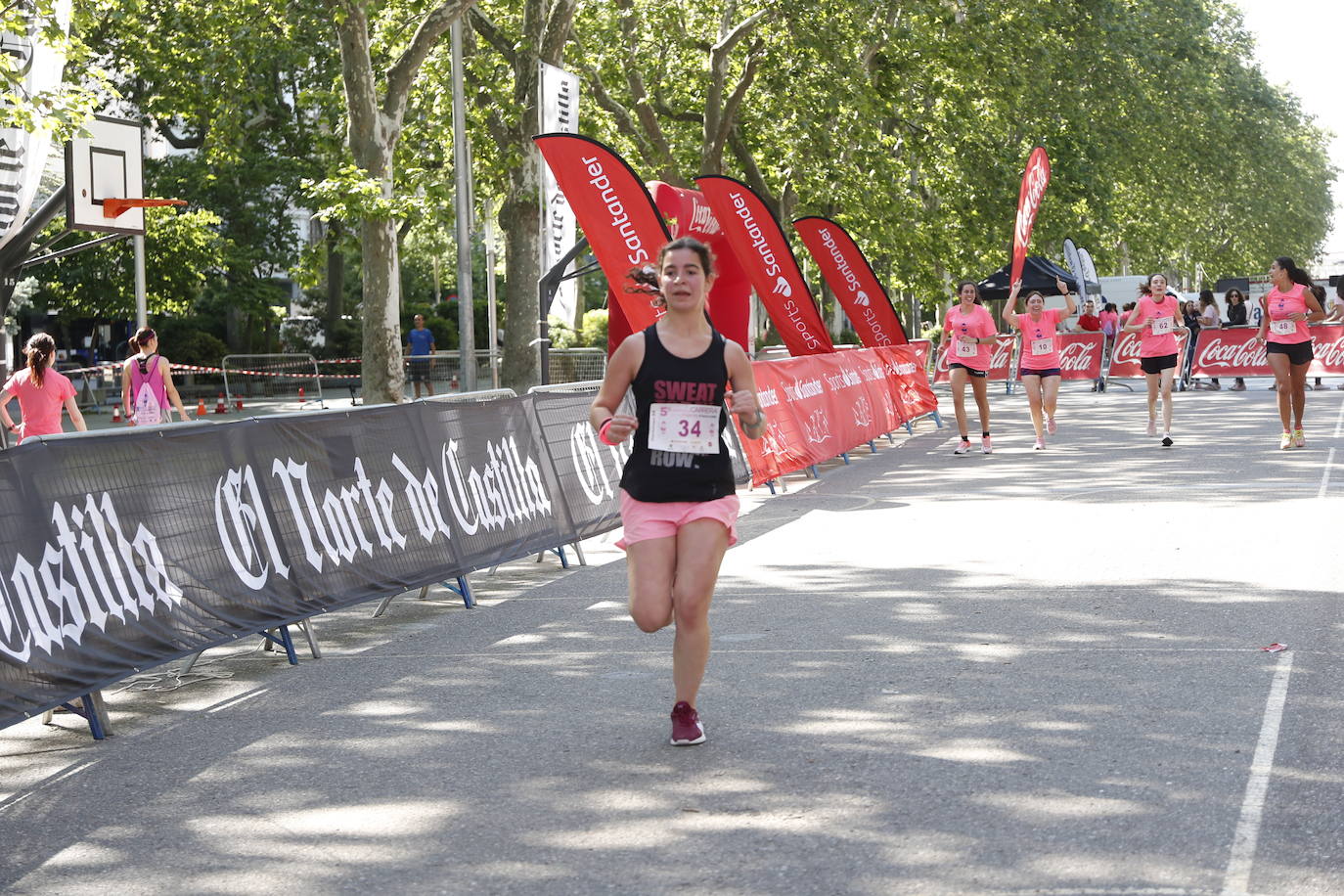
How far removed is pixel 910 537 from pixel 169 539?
18.9 feet

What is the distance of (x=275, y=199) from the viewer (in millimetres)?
47000

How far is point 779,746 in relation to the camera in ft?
20.3

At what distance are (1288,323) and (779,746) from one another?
1189 cm

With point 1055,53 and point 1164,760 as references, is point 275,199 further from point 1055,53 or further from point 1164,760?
point 1164,760

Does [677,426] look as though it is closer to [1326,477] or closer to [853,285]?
[1326,477]

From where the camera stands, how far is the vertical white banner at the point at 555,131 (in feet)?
74.5

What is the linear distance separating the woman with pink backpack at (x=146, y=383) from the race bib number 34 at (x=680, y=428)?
13069mm

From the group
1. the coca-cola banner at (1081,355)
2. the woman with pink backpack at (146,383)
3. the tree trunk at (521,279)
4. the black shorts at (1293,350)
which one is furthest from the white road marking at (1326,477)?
the coca-cola banner at (1081,355)

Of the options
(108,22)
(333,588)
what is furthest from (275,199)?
(333,588)

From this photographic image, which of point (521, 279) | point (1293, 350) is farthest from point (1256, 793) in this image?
point (521, 279)

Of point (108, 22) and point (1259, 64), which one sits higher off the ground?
point (1259, 64)

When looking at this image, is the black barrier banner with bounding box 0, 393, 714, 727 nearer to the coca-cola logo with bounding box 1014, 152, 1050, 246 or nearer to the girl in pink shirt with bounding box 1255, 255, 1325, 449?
the girl in pink shirt with bounding box 1255, 255, 1325, 449

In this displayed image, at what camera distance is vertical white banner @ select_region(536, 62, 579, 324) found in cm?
2272

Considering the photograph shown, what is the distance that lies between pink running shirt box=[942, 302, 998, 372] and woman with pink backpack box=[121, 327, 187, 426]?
8.13 m
